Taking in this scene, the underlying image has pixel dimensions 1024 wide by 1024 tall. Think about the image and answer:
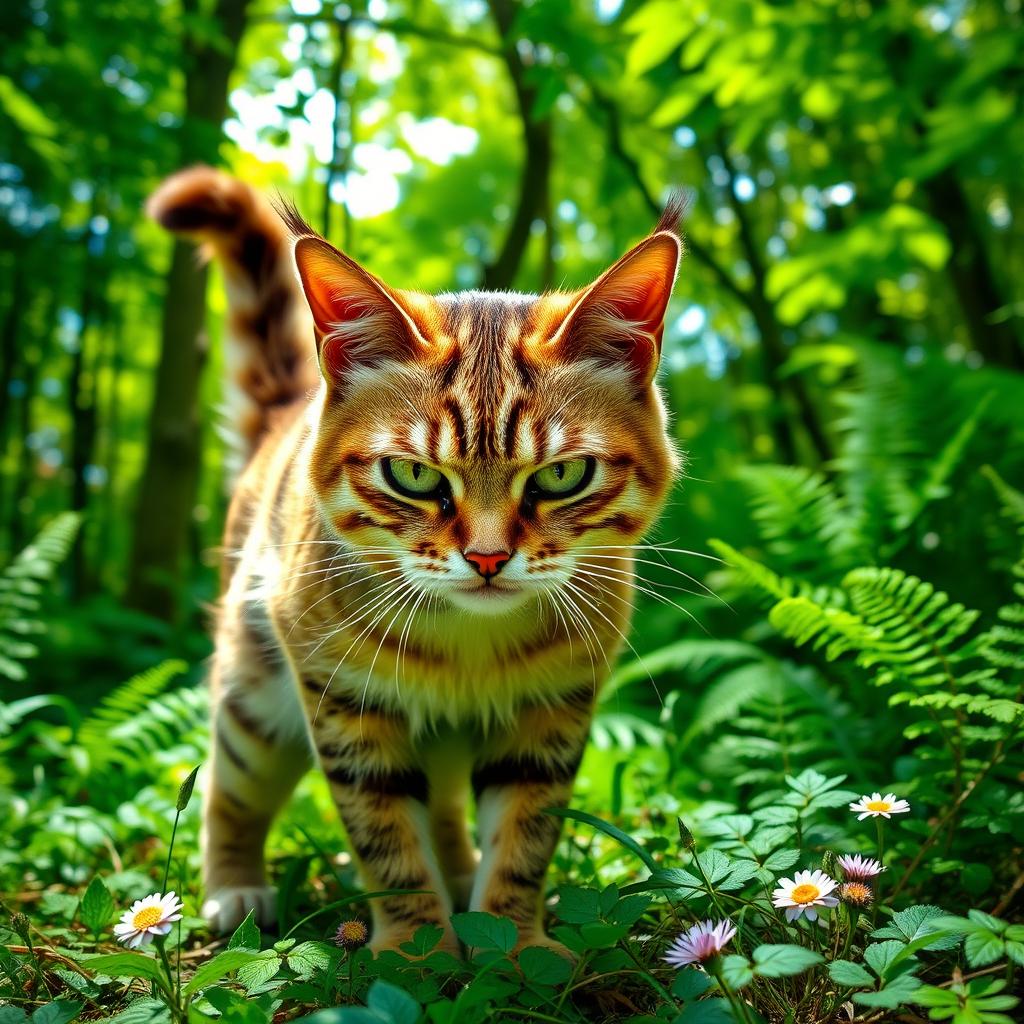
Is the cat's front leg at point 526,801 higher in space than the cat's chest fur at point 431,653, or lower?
lower

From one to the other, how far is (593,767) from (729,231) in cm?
565

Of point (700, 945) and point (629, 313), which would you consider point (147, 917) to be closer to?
point (700, 945)

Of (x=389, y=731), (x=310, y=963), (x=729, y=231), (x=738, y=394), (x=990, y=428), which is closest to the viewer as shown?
(x=310, y=963)

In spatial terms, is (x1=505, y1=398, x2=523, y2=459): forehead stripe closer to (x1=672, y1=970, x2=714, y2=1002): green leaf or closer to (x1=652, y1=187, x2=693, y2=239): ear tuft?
(x1=652, y1=187, x2=693, y2=239): ear tuft

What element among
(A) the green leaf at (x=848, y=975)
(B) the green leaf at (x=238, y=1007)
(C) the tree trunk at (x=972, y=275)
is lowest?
(B) the green leaf at (x=238, y=1007)

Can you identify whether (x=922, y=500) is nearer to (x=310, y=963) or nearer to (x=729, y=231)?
(x=310, y=963)

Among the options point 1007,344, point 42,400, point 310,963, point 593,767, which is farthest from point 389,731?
point 42,400

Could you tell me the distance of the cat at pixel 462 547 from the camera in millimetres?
1944

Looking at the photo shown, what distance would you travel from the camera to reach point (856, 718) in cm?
295

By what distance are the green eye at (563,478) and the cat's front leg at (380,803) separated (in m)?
0.64

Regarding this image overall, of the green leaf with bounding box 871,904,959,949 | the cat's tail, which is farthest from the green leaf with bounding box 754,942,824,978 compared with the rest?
the cat's tail

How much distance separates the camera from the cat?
6.38 ft

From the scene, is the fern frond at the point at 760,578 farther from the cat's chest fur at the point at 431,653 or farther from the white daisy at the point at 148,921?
the white daisy at the point at 148,921

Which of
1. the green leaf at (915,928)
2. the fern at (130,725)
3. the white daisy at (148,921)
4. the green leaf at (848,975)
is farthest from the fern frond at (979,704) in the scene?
the fern at (130,725)
